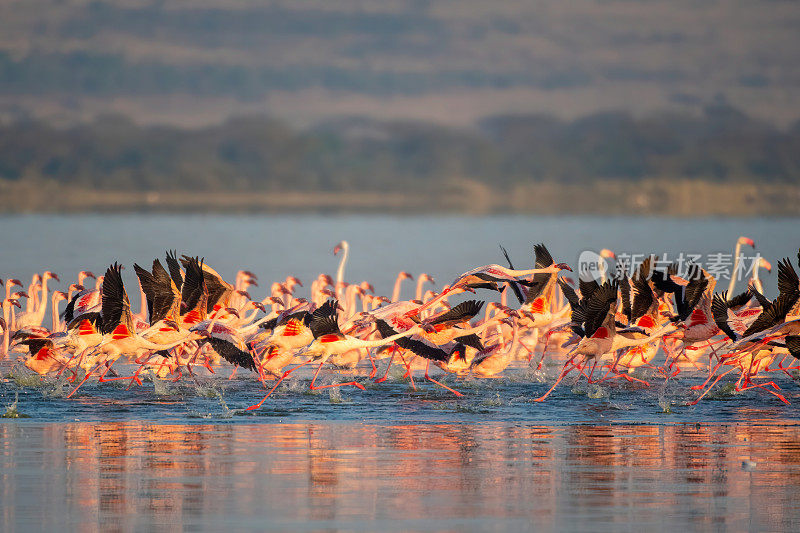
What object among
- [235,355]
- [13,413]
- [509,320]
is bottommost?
[13,413]

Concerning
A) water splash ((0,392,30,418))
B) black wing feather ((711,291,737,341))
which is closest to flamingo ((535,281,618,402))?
black wing feather ((711,291,737,341))

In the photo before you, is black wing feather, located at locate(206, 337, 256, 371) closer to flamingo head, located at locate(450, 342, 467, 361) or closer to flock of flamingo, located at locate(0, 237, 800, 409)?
flock of flamingo, located at locate(0, 237, 800, 409)

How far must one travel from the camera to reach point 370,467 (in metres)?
11.0

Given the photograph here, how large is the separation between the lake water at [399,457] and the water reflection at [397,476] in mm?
23

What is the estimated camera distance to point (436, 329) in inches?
637

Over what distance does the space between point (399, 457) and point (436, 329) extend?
489 cm

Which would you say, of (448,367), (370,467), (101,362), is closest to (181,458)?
(370,467)

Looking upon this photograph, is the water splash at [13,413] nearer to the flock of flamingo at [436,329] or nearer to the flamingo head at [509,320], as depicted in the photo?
the flock of flamingo at [436,329]

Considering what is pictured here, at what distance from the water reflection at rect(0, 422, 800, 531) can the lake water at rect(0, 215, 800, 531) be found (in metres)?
0.02

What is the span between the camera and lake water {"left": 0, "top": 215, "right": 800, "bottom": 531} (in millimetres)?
9320

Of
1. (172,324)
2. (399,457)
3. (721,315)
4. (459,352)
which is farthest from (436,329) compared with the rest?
(399,457)

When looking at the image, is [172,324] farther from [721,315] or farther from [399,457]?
[721,315]

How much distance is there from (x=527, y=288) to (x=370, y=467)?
290 inches

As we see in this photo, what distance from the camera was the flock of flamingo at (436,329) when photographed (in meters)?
14.9
